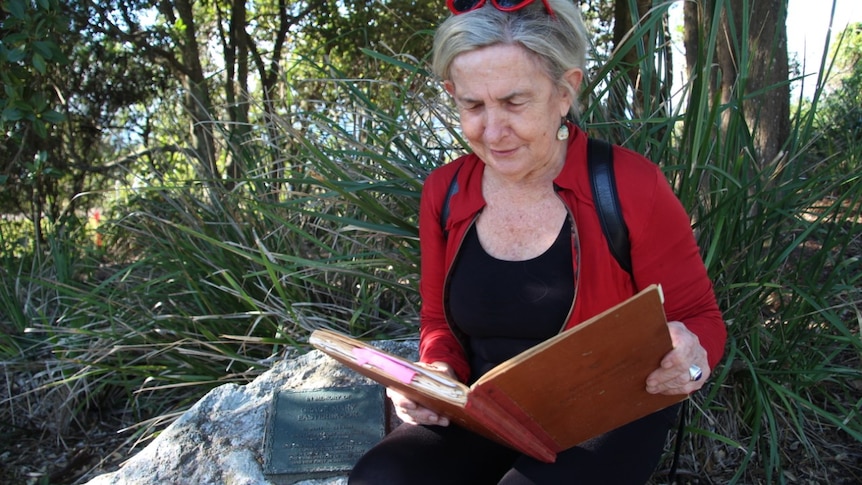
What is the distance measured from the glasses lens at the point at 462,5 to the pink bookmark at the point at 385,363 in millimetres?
924

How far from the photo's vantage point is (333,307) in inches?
135

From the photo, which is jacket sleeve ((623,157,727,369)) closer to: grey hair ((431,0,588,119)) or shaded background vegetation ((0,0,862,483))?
grey hair ((431,0,588,119))

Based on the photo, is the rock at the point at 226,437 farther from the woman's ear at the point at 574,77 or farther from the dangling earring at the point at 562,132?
the woman's ear at the point at 574,77

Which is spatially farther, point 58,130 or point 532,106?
point 58,130

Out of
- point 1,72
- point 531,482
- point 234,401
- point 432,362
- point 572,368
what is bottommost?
point 234,401

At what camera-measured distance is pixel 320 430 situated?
2.54m

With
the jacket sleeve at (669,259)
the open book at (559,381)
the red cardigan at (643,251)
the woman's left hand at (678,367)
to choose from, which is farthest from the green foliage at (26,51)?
the woman's left hand at (678,367)

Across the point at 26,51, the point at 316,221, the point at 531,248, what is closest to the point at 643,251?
the point at 531,248

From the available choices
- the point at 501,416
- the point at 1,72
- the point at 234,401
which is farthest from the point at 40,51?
the point at 501,416

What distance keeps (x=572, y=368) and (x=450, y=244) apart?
0.71 metres

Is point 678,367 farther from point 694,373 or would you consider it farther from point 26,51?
point 26,51

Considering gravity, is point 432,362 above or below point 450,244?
below

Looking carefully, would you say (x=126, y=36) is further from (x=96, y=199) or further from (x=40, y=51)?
(x=40, y=51)

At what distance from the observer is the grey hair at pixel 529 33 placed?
1923 mm
